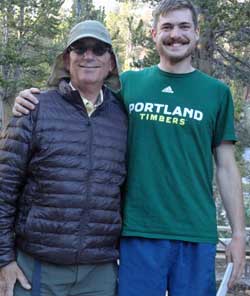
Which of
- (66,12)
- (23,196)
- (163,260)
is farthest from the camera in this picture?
(66,12)

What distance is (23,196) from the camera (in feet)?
6.98

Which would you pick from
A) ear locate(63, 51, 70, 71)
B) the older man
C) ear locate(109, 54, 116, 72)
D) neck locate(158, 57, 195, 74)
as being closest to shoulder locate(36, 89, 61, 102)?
the older man

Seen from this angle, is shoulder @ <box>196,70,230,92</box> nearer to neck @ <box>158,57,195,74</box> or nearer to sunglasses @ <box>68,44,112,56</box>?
neck @ <box>158,57,195,74</box>

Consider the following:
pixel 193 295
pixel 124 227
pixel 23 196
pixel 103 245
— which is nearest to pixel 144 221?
pixel 124 227

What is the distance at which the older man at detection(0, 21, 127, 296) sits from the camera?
2.07 m

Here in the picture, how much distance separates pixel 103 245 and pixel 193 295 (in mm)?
470

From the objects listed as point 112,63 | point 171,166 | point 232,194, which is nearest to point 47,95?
point 112,63

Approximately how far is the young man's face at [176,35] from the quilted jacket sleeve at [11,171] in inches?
26.9

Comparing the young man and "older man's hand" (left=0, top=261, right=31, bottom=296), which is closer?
"older man's hand" (left=0, top=261, right=31, bottom=296)

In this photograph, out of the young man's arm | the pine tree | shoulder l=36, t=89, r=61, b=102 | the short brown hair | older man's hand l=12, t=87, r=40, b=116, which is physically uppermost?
the pine tree

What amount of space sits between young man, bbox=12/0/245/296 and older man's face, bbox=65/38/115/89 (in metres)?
0.26

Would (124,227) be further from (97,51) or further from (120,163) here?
(97,51)

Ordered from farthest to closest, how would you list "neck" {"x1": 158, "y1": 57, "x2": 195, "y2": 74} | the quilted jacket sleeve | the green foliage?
the green foliage
"neck" {"x1": 158, "y1": 57, "x2": 195, "y2": 74}
the quilted jacket sleeve

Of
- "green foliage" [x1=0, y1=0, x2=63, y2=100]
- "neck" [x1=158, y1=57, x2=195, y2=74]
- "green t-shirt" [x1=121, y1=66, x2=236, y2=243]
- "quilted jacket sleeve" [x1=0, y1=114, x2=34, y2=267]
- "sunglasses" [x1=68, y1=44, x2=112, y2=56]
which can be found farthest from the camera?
"green foliage" [x1=0, y1=0, x2=63, y2=100]
